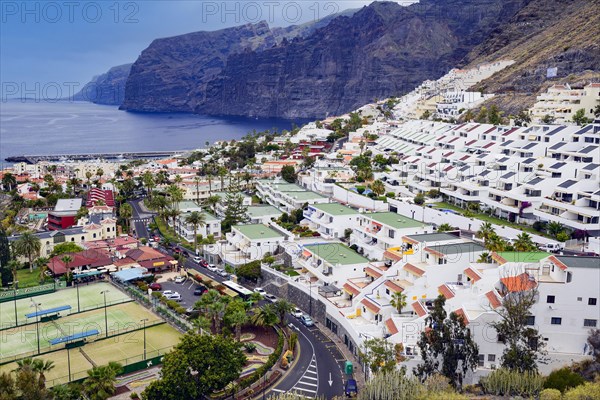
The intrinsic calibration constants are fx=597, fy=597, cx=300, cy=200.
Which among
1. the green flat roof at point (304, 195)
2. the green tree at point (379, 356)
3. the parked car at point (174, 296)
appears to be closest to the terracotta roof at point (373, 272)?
the green tree at point (379, 356)

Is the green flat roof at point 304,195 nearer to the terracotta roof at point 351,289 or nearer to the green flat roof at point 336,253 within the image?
the green flat roof at point 336,253

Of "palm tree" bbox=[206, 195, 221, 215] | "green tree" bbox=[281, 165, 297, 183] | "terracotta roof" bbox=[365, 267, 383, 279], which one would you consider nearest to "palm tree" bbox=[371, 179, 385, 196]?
"green tree" bbox=[281, 165, 297, 183]

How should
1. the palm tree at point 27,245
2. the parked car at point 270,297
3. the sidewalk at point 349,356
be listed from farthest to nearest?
1. the palm tree at point 27,245
2. the parked car at point 270,297
3. the sidewalk at point 349,356

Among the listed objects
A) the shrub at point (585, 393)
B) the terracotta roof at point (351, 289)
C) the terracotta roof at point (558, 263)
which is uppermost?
the terracotta roof at point (558, 263)

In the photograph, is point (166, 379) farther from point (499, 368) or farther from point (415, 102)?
point (415, 102)

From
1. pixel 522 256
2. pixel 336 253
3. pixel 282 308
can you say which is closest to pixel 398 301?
pixel 522 256

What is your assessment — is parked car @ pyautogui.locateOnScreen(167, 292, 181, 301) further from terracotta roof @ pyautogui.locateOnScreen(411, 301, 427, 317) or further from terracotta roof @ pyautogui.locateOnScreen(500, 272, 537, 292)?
terracotta roof @ pyautogui.locateOnScreen(500, 272, 537, 292)

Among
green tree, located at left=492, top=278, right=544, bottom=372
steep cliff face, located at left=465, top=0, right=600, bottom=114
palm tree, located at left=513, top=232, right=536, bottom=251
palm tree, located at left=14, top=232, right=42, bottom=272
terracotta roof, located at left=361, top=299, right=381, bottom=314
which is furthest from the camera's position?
steep cliff face, located at left=465, top=0, right=600, bottom=114

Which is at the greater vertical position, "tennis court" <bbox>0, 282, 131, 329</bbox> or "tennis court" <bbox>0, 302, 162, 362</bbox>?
"tennis court" <bbox>0, 282, 131, 329</bbox>
